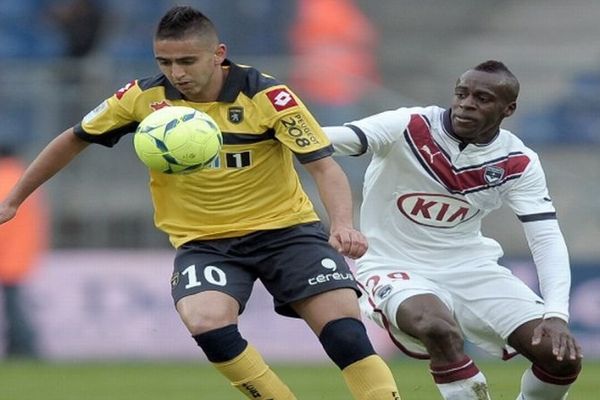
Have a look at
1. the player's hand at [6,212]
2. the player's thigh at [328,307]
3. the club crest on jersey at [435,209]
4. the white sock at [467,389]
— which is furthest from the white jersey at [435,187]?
the player's hand at [6,212]

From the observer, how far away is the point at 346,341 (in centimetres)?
654

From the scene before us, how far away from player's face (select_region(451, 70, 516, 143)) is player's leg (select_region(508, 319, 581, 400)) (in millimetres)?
989

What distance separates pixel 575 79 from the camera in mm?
15680

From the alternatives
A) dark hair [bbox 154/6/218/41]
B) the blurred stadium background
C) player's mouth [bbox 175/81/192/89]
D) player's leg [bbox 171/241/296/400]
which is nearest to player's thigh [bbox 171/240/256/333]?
player's leg [bbox 171/241/296/400]

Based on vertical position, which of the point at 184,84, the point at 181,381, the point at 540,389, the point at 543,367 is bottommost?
the point at 181,381

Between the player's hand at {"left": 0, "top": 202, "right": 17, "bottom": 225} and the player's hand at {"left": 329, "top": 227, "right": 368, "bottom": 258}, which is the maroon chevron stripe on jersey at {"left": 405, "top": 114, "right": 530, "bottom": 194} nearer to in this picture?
the player's hand at {"left": 329, "top": 227, "right": 368, "bottom": 258}

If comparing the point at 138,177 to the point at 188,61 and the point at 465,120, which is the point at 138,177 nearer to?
the point at 465,120

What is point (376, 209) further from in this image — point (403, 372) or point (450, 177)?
point (403, 372)

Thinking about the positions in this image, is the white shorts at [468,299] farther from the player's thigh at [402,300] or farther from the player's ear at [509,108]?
the player's ear at [509,108]

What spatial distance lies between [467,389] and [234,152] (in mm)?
1537

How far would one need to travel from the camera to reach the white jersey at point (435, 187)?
24.1ft

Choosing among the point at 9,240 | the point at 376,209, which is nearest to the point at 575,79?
the point at 9,240

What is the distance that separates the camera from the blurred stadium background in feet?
44.4

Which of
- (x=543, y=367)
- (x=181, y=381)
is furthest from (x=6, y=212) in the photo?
(x=181, y=381)
